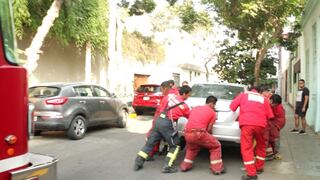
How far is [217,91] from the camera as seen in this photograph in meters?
10.5

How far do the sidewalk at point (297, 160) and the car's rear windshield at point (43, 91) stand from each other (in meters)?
5.88

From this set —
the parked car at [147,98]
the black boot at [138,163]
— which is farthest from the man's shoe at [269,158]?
the parked car at [147,98]

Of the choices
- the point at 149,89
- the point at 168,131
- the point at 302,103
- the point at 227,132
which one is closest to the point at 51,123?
the point at 168,131

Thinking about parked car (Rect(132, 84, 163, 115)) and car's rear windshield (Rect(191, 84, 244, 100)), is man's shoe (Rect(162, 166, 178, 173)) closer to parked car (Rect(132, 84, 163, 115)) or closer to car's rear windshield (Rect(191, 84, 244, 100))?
car's rear windshield (Rect(191, 84, 244, 100))

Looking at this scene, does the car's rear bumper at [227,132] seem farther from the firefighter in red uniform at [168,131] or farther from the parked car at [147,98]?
the parked car at [147,98]

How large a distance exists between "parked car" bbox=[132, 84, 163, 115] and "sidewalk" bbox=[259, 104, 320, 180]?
7748mm

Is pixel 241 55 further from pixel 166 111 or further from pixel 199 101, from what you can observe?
pixel 166 111

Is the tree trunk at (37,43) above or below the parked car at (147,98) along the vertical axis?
above

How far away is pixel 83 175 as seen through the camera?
7.79m

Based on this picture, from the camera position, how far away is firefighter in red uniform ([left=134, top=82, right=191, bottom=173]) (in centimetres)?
802

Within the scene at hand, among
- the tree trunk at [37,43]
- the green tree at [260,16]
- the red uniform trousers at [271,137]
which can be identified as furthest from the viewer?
the green tree at [260,16]

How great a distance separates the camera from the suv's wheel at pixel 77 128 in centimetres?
1187

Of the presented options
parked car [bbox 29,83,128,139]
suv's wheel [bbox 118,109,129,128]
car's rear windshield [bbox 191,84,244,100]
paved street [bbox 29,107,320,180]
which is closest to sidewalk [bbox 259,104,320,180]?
paved street [bbox 29,107,320,180]

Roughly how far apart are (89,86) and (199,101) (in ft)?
14.9
